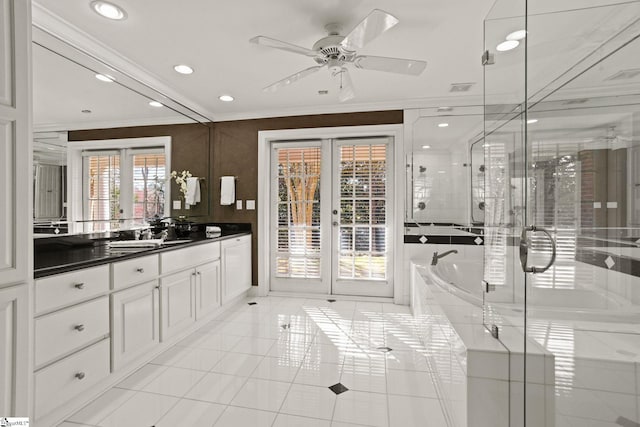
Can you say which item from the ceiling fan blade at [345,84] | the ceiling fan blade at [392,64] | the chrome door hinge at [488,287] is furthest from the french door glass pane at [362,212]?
the chrome door hinge at [488,287]

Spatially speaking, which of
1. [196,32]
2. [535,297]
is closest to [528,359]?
[535,297]

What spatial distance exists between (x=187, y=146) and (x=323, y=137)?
1623 mm

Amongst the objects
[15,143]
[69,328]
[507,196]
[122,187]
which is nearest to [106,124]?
[122,187]

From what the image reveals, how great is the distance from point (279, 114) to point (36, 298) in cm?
309

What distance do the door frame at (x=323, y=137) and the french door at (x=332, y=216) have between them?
81 mm

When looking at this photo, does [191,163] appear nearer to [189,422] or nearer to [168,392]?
[168,392]

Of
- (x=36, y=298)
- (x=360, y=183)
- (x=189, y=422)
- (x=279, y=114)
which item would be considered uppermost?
(x=279, y=114)

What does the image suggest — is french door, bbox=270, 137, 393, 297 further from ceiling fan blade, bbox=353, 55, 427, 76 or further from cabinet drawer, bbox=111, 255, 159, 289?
cabinet drawer, bbox=111, 255, 159, 289

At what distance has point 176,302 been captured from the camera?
2.56 meters

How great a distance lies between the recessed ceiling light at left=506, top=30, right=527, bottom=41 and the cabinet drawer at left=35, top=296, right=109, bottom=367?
256 centimetres

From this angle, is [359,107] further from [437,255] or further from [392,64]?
[437,255]

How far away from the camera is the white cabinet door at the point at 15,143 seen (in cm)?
116

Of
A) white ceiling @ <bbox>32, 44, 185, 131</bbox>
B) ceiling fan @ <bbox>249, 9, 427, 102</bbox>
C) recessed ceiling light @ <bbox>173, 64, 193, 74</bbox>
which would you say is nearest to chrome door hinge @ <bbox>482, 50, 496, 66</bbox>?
ceiling fan @ <bbox>249, 9, 427, 102</bbox>

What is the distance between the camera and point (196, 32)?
2.20 meters
